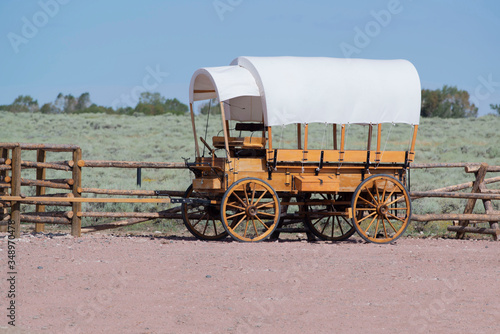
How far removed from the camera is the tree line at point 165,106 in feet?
174

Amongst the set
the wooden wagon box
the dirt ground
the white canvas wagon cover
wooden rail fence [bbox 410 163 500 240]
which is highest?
the white canvas wagon cover

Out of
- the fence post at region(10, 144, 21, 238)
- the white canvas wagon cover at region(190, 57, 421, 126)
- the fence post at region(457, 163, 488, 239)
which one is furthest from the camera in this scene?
the fence post at region(457, 163, 488, 239)

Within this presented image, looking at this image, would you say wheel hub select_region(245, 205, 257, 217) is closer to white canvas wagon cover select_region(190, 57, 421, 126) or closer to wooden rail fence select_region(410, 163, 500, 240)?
white canvas wagon cover select_region(190, 57, 421, 126)

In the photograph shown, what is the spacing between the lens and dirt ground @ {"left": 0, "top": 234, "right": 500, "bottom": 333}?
17.7 ft

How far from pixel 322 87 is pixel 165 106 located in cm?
5276

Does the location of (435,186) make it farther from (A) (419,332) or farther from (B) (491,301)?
(A) (419,332)

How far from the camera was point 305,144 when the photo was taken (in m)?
9.48

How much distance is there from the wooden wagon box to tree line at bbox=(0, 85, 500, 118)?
38.1m

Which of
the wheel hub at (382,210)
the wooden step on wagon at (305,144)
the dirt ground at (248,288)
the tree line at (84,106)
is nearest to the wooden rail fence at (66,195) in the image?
the dirt ground at (248,288)

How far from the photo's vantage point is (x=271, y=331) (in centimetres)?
523

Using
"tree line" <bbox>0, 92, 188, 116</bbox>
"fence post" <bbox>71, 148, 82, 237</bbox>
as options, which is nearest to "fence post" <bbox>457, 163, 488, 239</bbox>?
"fence post" <bbox>71, 148, 82, 237</bbox>

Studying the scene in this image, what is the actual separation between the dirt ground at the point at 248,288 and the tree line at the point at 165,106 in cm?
3936

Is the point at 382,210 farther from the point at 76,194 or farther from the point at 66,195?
the point at 66,195

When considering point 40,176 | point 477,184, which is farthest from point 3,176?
point 477,184
